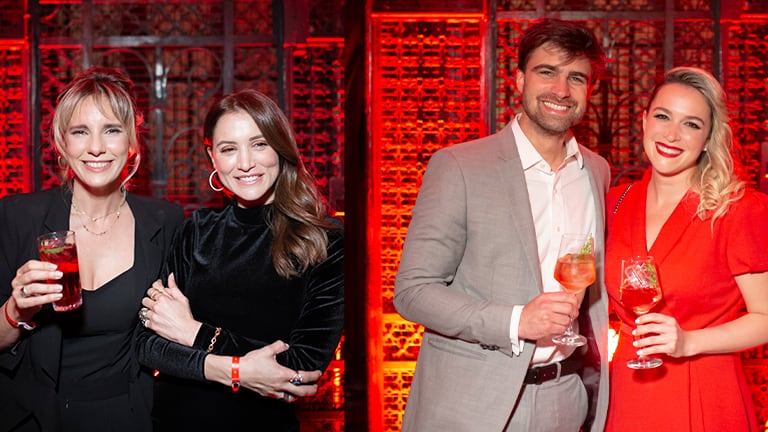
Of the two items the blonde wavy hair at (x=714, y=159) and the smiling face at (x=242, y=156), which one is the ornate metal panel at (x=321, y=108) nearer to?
the smiling face at (x=242, y=156)

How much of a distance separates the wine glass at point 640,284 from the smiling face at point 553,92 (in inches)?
18.9

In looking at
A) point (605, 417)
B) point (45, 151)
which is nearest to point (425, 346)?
point (605, 417)

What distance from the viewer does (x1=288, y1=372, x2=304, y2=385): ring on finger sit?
2393 mm

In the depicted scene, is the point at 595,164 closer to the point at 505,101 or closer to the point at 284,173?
the point at 284,173

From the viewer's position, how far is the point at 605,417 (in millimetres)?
2512

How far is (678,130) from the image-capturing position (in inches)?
101

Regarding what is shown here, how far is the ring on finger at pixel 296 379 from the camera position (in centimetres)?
239

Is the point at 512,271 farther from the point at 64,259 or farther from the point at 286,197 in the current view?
the point at 64,259

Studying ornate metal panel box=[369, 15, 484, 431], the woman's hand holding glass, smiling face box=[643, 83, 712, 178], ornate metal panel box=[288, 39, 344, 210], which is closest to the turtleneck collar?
the woman's hand holding glass

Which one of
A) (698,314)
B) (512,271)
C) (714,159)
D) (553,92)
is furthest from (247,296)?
(714,159)

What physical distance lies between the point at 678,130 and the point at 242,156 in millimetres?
1416

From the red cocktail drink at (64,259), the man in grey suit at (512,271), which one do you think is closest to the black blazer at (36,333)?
the red cocktail drink at (64,259)

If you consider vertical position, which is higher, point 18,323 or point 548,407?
point 18,323

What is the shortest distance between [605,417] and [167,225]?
5.32 feet
